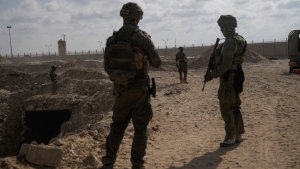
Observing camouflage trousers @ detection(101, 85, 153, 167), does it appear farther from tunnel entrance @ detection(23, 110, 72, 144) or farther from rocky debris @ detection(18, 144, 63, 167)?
tunnel entrance @ detection(23, 110, 72, 144)

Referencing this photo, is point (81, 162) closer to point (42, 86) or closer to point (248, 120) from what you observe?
point (248, 120)

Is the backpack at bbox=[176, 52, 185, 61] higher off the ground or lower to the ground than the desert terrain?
higher

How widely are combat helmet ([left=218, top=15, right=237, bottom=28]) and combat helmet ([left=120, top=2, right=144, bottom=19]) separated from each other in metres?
1.50

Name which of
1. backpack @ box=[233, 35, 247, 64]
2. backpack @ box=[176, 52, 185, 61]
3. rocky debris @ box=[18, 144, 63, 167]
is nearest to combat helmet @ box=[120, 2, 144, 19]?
backpack @ box=[233, 35, 247, 64]

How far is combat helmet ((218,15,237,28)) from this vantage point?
13.9 feet

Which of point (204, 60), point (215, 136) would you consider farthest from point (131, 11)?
point (204, 60)

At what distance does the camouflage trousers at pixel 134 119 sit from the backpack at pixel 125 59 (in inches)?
7.3

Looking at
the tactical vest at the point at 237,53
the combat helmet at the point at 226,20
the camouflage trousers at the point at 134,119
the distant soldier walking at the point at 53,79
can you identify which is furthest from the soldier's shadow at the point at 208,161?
the distant soldier walking at the point at 53,79

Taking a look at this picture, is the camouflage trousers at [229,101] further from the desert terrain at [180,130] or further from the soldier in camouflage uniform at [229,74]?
the desert terrain at [180,130]

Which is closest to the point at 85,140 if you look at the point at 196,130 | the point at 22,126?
the point at 196,130

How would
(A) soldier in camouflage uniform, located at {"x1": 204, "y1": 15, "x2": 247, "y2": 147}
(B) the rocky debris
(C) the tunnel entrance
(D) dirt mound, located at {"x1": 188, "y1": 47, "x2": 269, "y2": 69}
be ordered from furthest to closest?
(D) dirt mound, located at {"x1": 188, "y1": 47, "x2": 269, "y2": 69} → (C) the tunnel entrance → (A) soldier in camouflage uniform, located at {"x1": 204, "y1": 15, "x2": 247, "y2": 147} → (B) the rocky debris

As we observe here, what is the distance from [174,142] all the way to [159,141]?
24cm

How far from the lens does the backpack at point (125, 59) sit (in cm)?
311

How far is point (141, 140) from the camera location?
3252 millimetres
